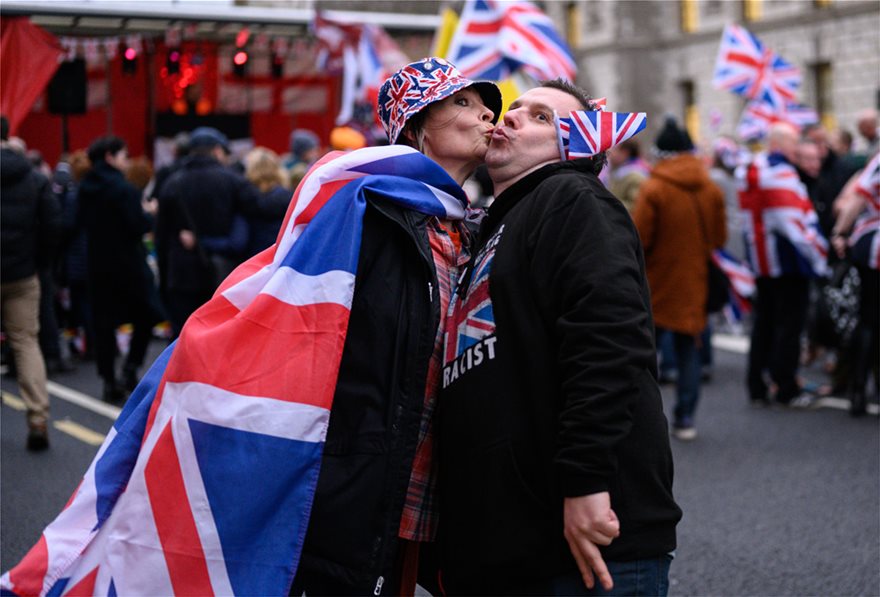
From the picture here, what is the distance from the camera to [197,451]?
104 inches

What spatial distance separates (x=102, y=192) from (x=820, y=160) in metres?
6.81

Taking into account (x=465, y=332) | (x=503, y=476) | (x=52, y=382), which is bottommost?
(x=52, y=382)

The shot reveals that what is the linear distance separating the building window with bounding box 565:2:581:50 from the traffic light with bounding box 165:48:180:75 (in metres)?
32.2

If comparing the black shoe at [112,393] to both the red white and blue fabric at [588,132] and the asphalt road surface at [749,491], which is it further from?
the red white and blue fabric at [588,132]

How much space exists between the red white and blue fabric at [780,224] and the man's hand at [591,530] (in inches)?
261

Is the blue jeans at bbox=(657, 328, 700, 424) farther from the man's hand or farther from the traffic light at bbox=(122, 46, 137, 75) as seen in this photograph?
the traffic light at bbox=(122, 46, 137, 75)

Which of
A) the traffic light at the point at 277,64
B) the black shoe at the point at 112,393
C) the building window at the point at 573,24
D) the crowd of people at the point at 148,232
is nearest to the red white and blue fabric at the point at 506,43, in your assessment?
the crowd of people at the point at 148,232

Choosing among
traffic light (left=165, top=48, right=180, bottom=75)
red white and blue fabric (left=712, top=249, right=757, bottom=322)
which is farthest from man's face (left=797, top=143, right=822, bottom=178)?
traffic light (left=165, top=48, right=180, bottom=75)

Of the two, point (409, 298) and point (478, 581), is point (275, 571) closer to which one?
point (478, 581)

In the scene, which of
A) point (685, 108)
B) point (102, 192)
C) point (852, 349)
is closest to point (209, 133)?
point (102, 192)

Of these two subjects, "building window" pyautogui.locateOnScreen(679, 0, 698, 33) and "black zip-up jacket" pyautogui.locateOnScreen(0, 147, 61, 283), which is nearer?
"black zip-up jacket" pyautogui.locateOnScreen(0, 147, 61, 283)

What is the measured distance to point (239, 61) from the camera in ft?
54.2

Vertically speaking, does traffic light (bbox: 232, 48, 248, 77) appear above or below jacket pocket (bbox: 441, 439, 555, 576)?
above

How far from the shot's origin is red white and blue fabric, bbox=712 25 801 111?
1404 cm
